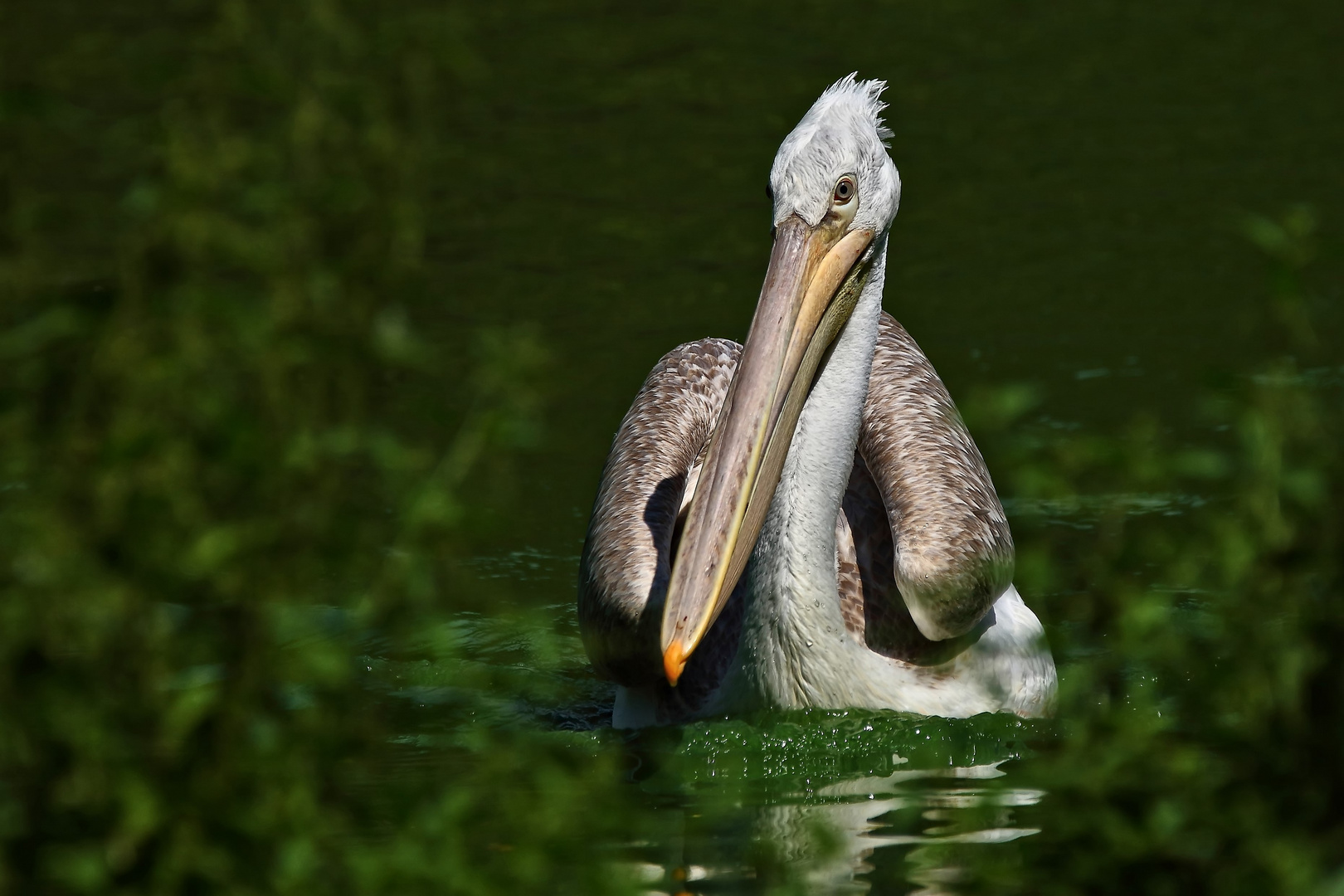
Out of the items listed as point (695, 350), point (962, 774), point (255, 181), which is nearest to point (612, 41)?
point (695, 350)

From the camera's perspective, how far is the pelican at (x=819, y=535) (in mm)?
4309

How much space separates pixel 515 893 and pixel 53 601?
57cm

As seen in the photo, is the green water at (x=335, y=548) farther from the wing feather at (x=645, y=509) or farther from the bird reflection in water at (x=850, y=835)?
→ the wing feather at (x=645, y=509)

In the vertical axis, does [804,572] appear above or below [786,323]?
below

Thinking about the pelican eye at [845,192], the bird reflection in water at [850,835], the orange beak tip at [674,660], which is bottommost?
the bird reflection in water at [850,835]

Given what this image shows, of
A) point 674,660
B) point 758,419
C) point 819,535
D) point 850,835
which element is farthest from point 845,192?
point 850,835

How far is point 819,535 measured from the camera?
4.75 meters

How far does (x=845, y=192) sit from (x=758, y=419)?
0.79 meters

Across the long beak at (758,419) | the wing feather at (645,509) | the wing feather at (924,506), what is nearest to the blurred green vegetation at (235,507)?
the long beak at (758,419)

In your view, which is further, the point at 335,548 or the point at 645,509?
the point at 645,509

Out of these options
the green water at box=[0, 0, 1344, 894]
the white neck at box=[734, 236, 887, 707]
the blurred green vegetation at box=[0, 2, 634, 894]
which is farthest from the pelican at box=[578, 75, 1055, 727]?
the blurred green vegetation at box=[0, 2, 634, 894]

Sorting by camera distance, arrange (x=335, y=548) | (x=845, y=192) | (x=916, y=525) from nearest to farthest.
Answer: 1. (x=335, y=548)
2. (x=845, y=192)
3. (x=916, y=525)

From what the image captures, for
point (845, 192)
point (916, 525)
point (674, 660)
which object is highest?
point (845, 192)

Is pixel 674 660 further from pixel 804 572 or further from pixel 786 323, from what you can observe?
pixel 786 323
